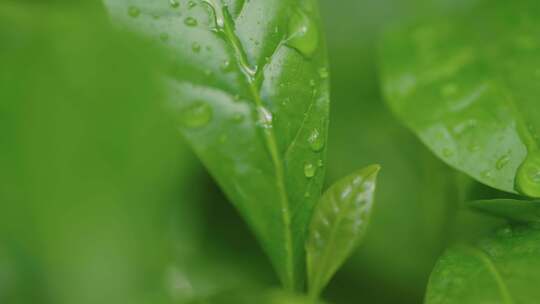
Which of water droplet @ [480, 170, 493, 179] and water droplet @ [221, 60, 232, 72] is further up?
water droplet @ [221, 60, 232, 72]

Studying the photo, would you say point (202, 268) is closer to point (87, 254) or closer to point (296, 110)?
point (87, 254)

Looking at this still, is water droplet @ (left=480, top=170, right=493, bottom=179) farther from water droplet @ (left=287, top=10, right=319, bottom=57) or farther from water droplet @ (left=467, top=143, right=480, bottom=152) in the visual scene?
water droplet @ (left=287, top=10, right=319, bottom=57)

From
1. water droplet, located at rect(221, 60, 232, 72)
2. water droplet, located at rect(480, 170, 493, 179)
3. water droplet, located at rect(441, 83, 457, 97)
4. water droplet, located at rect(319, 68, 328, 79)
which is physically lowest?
water droplet, located at rect(480, 170, 493, 179)

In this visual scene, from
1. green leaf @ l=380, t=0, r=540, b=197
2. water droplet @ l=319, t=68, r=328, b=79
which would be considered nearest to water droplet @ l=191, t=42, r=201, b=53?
water droplet @ l=319, t=68, r=328, b=79

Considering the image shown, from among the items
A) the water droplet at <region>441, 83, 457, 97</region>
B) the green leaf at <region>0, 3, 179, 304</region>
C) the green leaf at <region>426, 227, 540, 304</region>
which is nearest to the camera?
the green leaf at <region>426, 227, 540, 304</region>

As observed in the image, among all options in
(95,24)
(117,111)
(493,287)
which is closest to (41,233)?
(117,111)

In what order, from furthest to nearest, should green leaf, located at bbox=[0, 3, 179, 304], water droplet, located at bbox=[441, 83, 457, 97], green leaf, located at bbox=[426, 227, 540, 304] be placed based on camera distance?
water droplet, located at bbox=[441, 83, 457, 97] → green leaf, located at bbox=[0, 3, 179, 304] → green leaf, located at bbox=[426, 227, 540, 304]

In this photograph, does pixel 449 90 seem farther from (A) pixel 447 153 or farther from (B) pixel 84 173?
(B) pixel 84 173
